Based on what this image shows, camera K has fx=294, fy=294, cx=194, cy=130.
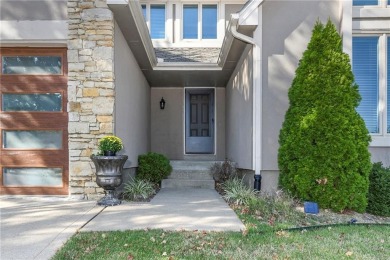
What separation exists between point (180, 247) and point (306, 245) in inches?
54.2

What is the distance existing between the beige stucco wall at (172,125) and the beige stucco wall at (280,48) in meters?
4.43

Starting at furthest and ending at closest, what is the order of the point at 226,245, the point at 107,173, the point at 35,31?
the point at 35,31 → the point at 107,173 → the point at 226,245

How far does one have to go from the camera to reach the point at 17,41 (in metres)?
5.50

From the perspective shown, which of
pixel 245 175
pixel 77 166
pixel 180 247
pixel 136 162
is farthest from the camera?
pixel 136 162

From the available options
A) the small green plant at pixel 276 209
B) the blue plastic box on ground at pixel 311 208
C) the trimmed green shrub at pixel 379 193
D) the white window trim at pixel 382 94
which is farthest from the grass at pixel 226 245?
the white window trim at pixel 382 94

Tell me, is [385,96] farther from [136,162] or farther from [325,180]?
[136,162]

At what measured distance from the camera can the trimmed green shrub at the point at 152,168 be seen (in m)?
7.31

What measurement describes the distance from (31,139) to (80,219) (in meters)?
2.43

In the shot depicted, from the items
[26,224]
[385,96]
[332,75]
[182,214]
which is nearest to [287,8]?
[332,75]

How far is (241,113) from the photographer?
276 inches

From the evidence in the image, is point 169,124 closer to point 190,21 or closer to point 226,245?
point 190,21

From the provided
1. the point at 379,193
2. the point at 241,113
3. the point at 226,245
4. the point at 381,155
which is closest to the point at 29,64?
the point at 241,113

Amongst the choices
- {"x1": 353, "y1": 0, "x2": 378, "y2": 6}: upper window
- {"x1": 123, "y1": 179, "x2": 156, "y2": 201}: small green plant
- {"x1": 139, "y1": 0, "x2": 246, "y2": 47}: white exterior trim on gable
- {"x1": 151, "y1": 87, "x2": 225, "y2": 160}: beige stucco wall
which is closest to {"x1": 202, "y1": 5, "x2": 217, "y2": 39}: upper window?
{"x1": 139, "y1": 0, "x2": 246, "y2": 47}: white exterior trim on gable

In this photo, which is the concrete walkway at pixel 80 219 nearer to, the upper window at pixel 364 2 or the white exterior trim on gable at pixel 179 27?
the upper window at pixel 364 2
